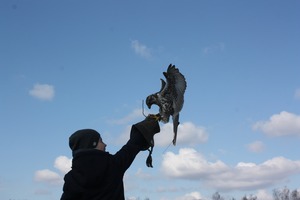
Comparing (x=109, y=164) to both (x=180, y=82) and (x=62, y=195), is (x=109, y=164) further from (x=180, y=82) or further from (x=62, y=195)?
(x=180, y=82)

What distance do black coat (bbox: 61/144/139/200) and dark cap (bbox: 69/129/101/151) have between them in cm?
8

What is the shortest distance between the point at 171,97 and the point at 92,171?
Answer: 51.3 inches

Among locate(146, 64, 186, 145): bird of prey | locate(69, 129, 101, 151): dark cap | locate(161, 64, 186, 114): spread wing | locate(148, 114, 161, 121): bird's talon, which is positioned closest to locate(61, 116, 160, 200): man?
locate(69, 129, 101, 151): dark cap

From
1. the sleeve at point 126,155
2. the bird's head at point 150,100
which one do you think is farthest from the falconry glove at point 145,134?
the bird's head at point 150,100

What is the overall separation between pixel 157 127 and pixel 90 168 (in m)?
0.84

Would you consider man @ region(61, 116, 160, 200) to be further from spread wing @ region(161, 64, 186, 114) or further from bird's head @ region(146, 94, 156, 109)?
spread wing @ region(161, 64, 186, 114)

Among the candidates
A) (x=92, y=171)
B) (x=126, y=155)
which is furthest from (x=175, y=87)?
(x=92, y=171)

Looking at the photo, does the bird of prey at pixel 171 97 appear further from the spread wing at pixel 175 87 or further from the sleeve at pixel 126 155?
the sleeve at pixel 126 155

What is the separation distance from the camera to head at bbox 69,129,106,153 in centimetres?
354

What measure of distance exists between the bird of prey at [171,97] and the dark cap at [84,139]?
816 millimetres

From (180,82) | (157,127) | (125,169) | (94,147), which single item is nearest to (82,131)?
(94,147)

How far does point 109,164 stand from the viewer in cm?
355

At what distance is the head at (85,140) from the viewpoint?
11.6 ft

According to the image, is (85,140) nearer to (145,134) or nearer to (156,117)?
(145,134)
